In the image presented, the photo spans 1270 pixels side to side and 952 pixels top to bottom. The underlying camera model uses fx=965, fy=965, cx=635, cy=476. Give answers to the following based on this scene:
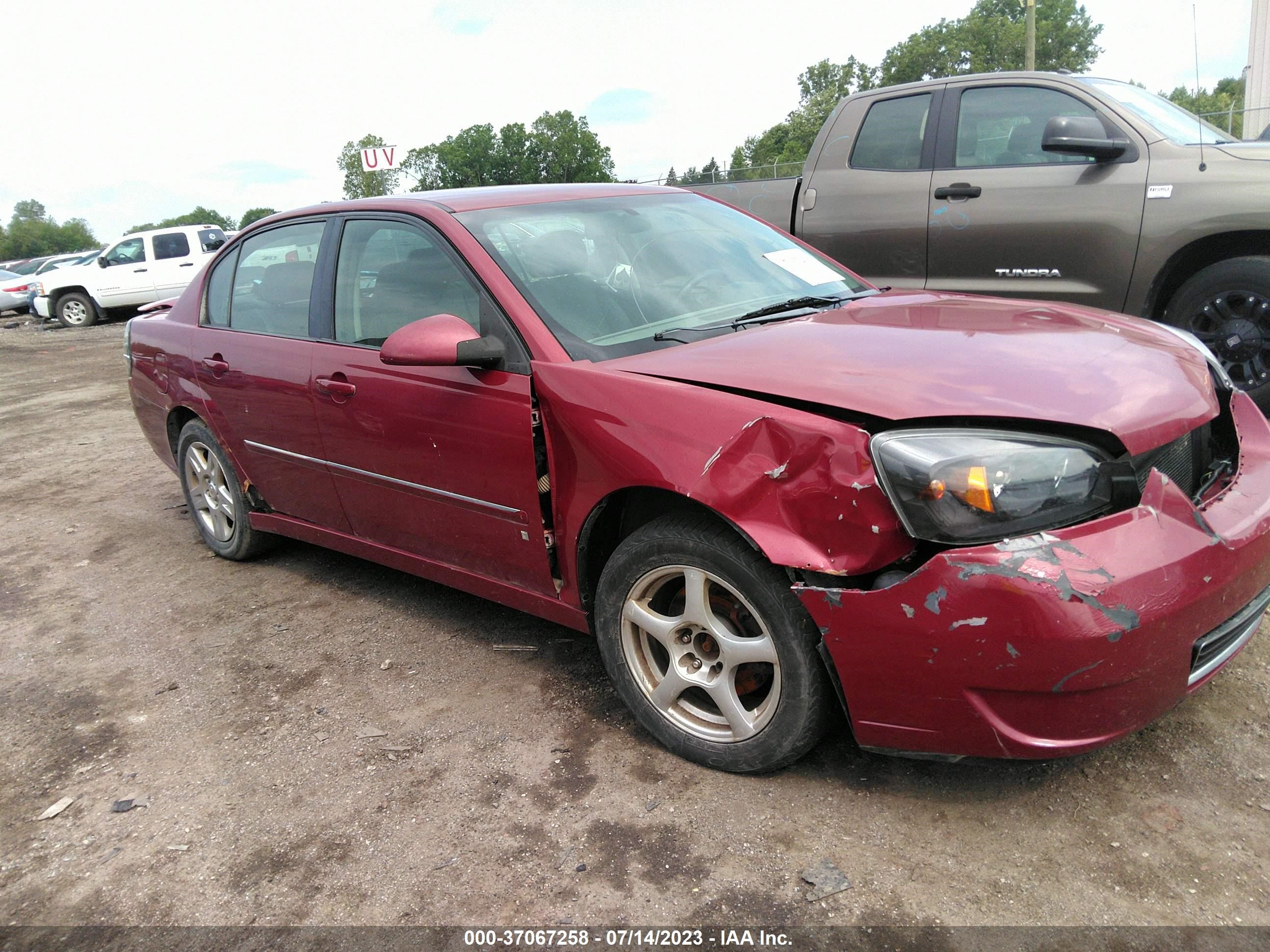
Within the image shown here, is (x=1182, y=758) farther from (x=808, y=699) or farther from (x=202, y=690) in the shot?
(x=202, y=690)

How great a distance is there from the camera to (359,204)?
371cm

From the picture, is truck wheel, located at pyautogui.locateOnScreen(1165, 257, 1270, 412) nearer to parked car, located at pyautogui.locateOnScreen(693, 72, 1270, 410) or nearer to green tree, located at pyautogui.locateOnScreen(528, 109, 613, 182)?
parked car, located at pyautogui.locateOnScreen(693, 72, 1270, 410)

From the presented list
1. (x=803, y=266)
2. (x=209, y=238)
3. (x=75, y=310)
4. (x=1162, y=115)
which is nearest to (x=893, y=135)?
(x=1162, y=115)

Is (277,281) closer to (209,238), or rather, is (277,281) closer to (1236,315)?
(1236,315)

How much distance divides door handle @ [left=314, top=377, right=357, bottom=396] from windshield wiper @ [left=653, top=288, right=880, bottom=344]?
1.20 metres

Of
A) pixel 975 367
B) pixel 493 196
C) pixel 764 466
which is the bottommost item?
pixel 764 466

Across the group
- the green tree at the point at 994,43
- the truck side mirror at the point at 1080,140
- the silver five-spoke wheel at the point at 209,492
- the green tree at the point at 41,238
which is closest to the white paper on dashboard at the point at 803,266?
the truck side mirror at the point at 1080,140

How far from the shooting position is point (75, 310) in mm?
20594

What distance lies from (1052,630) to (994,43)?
74543mm

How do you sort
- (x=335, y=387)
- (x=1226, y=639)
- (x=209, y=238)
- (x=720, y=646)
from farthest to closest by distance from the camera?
(x=209, y=238) < (x=335, y=387) < (x=720, y=646) < (x=1226, y=639)

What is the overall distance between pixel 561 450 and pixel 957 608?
1203 mm

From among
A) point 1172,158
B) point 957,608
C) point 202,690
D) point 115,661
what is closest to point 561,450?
point 957,608

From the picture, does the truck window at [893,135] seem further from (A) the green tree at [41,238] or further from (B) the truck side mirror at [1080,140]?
(A) the green tree at [41,238]

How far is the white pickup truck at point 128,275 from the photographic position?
19.2 meters
